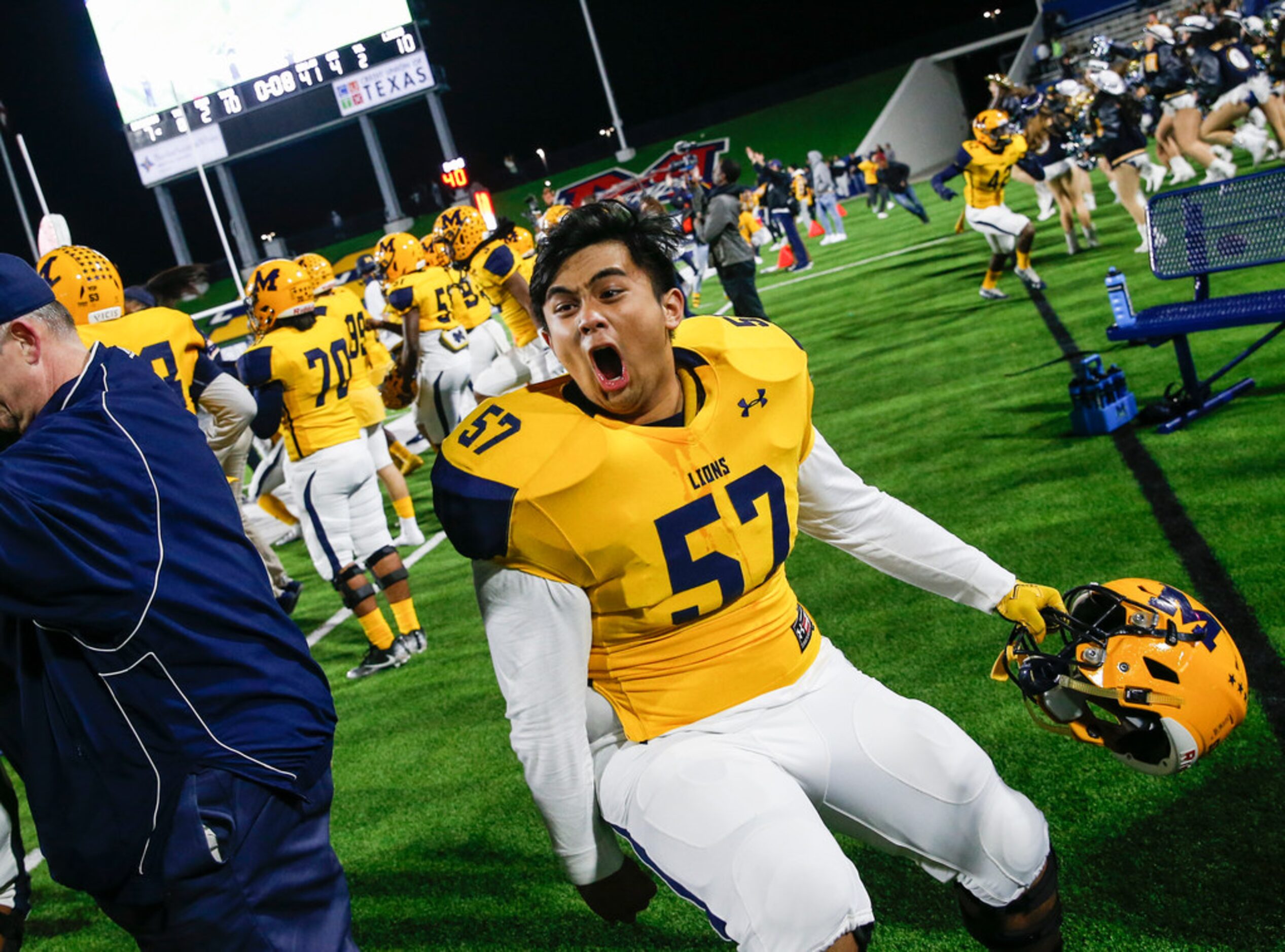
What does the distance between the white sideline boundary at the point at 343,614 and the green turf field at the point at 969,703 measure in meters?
0.11

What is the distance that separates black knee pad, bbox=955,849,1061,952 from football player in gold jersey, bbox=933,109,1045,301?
417 inches

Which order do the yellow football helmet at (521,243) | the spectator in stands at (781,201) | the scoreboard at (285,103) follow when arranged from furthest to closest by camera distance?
the scoreboard at (285,103) < the spectator in stands at (781,201) < the yellow football helmet at (521,243)

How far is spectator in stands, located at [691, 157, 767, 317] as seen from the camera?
11.9 metres

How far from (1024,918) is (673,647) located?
95 cm

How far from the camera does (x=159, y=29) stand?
111 feet

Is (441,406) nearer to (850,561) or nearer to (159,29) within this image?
(850,561)

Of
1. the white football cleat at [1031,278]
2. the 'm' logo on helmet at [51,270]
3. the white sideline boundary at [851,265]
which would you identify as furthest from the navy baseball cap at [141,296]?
the white sideline boundary at [851,265]

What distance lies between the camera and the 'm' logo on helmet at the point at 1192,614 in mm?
2660

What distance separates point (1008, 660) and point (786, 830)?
0.92 meters

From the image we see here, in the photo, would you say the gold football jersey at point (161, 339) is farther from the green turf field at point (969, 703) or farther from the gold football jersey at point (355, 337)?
the green turf field at point (969, 703)

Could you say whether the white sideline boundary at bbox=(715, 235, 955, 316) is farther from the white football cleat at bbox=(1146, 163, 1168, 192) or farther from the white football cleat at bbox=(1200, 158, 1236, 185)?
the white football cleat at bbox=(1200, 158, 1236, 185)

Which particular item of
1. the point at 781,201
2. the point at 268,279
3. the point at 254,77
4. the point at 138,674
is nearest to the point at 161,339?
the point at 268,279

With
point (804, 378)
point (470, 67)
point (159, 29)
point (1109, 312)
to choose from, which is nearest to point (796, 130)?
point (470, 67)

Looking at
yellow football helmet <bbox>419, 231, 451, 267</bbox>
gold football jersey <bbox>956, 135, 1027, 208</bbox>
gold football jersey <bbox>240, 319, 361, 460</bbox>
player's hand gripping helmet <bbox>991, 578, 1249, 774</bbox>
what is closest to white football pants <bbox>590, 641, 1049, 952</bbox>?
player's hand gripping helmet <bbox>991, 578, 1249, 774</bbox>
